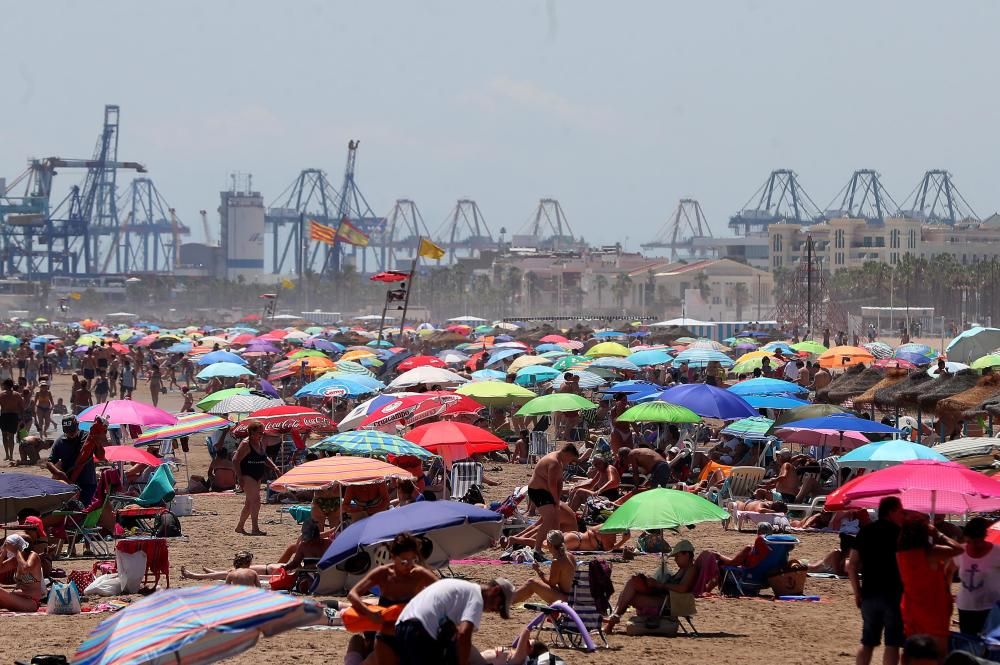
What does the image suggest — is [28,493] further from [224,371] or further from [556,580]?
[224,371]

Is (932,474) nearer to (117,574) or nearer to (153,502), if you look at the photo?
(117,574)

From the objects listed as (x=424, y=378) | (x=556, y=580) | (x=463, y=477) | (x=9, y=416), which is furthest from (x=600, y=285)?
(x=556, y=580)

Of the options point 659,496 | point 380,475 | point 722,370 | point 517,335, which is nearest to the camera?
point 659,496

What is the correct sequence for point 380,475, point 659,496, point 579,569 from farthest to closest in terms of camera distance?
point 380,475 < point 659,496 < point 579,569

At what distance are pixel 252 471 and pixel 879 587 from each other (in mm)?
6556

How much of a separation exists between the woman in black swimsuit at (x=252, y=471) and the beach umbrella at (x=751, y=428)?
4.91 metres

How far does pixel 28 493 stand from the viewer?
33.1ft

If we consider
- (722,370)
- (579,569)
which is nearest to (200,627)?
(579,569)

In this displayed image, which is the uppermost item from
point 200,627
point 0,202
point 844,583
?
point 0,202

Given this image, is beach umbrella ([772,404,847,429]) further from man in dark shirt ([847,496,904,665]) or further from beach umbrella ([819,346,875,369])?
beach umbrella ([819,346,875,369])

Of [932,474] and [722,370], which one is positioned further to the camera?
[722,370]

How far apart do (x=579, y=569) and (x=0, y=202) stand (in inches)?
5745

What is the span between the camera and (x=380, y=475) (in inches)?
389

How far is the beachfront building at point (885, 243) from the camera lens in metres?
116
